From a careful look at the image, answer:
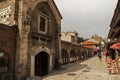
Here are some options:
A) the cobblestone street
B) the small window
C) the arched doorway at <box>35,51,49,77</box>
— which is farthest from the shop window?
the small window

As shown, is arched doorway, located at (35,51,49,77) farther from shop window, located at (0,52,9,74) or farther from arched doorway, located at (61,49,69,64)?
arched doorway, located at (61,49,69,64)

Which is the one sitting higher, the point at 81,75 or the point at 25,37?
the point at 25,37

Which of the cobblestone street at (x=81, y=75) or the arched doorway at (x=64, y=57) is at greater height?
the arched doorway at (x=64, y=57)

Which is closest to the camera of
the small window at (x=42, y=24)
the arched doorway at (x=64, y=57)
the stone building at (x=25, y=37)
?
the stone building at (x=25, y=37)

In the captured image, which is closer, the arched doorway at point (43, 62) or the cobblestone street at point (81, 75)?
the cobblestone street at point (81, 75)

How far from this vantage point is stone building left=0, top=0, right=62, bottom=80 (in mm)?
10469

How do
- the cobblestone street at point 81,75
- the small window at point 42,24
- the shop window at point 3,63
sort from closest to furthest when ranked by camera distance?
the shop window at point 3,63 < the cobblestone street at point 81,75 < the small window at point 42,24

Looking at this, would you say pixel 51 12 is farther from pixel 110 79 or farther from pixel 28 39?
pixel 110 79

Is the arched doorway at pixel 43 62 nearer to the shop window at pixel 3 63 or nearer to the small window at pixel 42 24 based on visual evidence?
the small window at pixel 42 24

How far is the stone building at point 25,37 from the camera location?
412 inches

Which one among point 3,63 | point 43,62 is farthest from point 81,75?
point 3,63

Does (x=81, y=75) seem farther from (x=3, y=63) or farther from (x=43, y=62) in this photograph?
(x=3, y=63)

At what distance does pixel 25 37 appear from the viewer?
11.5 m

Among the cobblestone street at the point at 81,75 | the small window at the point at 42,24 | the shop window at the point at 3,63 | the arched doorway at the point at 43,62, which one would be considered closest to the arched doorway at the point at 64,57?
the cobblestone street at the point at 81,75
